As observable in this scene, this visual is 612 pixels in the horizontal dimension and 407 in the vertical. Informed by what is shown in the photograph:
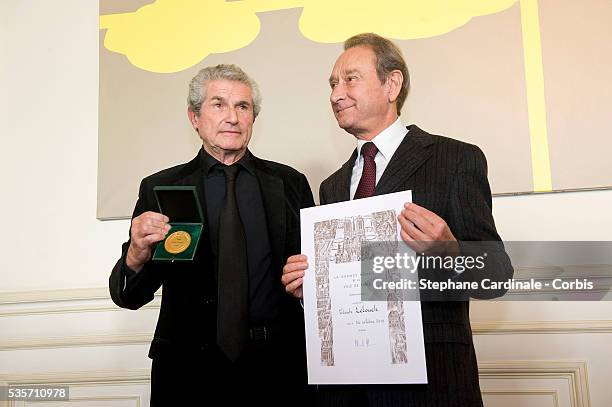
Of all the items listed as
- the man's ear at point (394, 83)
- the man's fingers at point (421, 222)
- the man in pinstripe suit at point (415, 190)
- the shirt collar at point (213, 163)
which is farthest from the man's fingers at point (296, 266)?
the man's ear at point (394, 83)

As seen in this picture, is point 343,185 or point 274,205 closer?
point 343,185

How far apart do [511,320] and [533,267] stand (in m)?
0.24

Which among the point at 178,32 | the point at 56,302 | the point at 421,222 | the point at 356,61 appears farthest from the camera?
the point at 178,32

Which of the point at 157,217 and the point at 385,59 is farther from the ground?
the point at 385,59

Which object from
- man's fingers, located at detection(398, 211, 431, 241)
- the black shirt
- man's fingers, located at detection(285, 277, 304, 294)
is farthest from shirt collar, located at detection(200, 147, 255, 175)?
man's fingers, located at detection(398, 211, 431, 241)

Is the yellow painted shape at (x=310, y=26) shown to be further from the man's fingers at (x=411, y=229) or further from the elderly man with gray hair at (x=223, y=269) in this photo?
the man's fingers at (x=411, y=229)

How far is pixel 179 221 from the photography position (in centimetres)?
179

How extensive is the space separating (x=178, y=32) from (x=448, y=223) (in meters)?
1.90

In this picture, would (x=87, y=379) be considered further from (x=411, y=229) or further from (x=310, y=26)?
(x=411, y=229)

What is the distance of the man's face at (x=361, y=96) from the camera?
191cm

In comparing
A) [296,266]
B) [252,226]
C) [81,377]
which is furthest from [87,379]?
[296,266]

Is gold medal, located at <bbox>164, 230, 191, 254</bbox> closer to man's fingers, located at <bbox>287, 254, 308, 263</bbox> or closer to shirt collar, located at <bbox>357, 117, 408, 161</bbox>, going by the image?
man's fingers, located at <bbox>287, 254, 308, 263</bbox>

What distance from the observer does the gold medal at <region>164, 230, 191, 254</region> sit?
1702 millimetres

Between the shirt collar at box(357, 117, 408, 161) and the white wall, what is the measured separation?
88 centimetres
